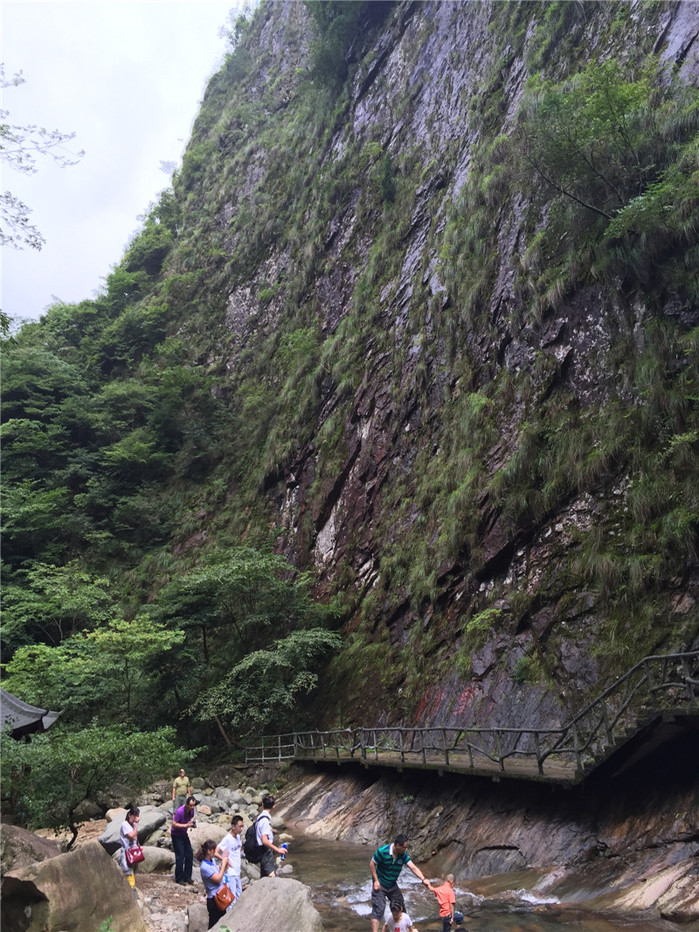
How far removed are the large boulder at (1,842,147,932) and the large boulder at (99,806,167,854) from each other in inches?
161

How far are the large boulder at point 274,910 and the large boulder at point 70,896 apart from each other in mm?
1328

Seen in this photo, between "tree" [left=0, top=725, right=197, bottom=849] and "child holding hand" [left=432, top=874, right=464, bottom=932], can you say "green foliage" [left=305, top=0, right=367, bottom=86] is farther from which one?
"child holding hand" [left=432, top=874, right=464, bottom=932]

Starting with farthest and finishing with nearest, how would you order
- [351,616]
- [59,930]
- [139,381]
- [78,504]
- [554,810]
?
[139,381], [78,504], [351,616], [554,810], [59,930]

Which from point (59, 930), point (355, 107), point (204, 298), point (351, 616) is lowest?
point (59, 930)

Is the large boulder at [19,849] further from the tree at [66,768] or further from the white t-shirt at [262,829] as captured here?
the white t-shirt at [262,829]

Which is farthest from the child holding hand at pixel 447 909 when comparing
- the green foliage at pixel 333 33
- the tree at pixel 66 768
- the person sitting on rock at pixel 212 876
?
the green foliage at pixel 333 33

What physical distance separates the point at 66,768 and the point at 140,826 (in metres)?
2.57

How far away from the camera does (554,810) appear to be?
984cm

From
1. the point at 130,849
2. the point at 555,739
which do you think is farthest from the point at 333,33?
the point at 130,849

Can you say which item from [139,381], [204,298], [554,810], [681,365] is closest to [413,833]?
[554,810]

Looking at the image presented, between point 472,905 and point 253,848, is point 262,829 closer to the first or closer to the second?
point 253,848

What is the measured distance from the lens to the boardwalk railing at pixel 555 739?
862 cm

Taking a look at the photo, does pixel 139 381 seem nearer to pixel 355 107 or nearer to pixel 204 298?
pixel 204 298

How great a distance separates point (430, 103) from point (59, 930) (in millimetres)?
29234
